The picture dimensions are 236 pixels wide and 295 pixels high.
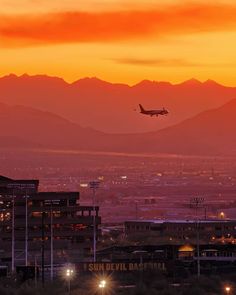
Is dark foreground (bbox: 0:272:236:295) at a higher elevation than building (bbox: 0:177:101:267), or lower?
lower

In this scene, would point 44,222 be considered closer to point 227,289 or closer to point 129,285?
point 129,285

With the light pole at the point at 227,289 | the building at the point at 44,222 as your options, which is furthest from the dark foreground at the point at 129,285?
the building at the point at 44,222

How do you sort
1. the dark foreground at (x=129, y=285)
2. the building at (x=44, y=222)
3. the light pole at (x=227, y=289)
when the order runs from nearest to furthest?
the dark foreground at (x=129, y=285) < the light pole at (x=227, y=289) < the building at (x=44, y=222)

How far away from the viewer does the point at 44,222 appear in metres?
175

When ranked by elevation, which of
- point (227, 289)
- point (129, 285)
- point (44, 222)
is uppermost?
→ point (44, 222)

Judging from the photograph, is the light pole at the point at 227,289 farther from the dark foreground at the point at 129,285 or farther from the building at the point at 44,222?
the building at the point at 44,222

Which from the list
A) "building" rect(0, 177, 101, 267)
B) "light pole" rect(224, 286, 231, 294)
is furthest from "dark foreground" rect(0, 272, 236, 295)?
"building" rect(0, 177, 101, 267)

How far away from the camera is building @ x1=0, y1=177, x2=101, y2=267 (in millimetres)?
173500

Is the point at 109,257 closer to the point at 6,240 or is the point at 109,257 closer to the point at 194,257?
the point at 194,257

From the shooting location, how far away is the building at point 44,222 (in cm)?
17350

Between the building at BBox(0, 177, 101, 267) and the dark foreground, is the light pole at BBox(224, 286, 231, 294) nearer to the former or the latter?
the dark foreground

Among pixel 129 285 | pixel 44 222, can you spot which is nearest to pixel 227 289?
pixel 129 285

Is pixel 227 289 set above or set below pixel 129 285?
below

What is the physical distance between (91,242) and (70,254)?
11.8 m
